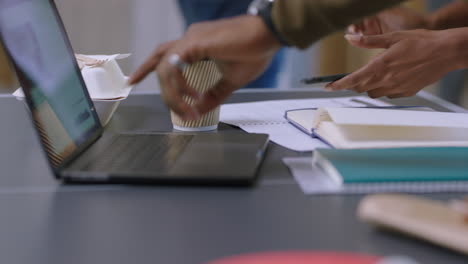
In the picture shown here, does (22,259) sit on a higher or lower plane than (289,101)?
higher

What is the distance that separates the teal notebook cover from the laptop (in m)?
0.11

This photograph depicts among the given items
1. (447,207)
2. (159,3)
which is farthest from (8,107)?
(159,3)

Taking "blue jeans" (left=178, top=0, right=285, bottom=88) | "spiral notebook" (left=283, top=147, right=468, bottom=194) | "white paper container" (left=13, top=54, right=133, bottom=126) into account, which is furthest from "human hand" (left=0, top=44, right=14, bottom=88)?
"spiral notebook" (left=283, top=147, right=468, bottom=194)

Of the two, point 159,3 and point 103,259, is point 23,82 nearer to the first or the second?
point 103,259

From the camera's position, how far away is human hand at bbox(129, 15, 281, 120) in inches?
30.3

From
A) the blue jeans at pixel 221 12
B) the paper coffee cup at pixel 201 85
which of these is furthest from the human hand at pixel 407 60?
the blue jeans at pixel 221 12

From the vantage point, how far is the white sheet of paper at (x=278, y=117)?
103cm

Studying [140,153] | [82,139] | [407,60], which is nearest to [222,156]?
[140,153]

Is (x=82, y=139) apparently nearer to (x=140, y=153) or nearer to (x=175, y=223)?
(x=140, y=153)

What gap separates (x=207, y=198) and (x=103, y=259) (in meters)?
0.19

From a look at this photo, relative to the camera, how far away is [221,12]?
1991 millimetres

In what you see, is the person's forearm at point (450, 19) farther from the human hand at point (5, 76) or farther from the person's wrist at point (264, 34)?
the human hand at point (5, 76)

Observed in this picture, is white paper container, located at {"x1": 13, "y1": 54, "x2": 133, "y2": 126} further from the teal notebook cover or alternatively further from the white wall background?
the white wall background

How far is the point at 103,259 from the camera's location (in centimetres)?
60
